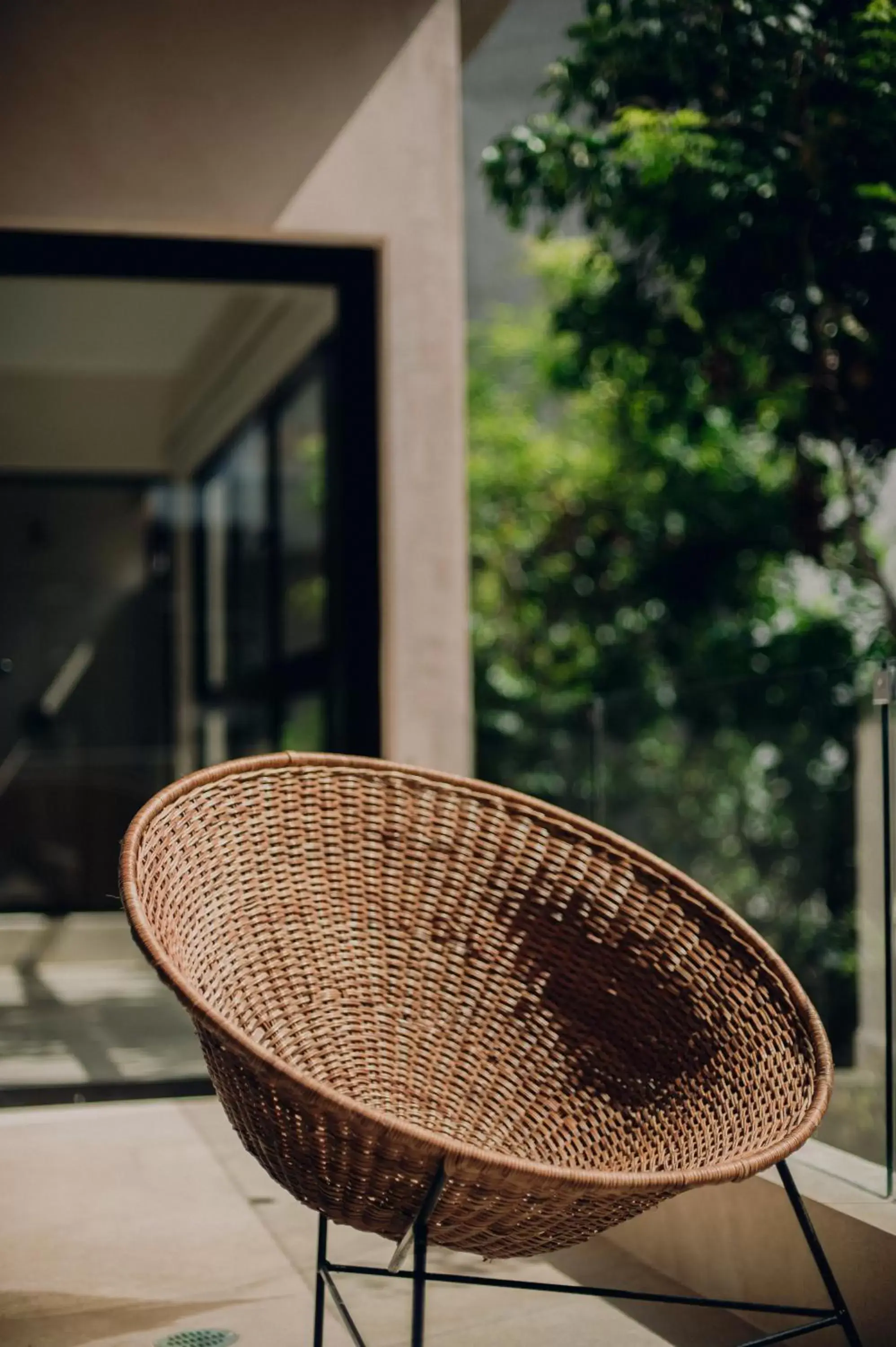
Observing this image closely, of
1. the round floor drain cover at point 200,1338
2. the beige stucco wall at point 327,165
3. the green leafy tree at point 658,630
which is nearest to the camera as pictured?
the round floor drain cover at point 200,1338

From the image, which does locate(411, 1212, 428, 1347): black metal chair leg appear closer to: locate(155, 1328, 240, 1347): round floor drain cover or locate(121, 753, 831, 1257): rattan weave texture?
locate(121, 753, 831, 1257): rattan weave texture

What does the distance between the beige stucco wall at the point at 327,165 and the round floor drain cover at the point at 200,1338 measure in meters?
1.33

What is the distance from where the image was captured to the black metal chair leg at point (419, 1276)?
4.40 feet

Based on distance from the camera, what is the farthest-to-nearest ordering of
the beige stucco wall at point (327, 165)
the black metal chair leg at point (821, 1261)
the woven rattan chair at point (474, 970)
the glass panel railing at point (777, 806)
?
1. the glass panel railing at point (777, 806)
2. the beige stucco wall at point (327, 165)
3. the woven rattan chair at point (474, 970)
4. the black metal chair leg at point (821, 1261)

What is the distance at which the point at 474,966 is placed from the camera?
6.34 ft

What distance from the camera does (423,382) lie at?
3.13 meters

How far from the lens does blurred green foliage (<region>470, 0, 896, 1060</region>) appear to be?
11.6 feet

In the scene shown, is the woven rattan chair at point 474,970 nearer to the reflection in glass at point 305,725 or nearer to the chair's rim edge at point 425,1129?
the chair's rim edge at point 425,1129

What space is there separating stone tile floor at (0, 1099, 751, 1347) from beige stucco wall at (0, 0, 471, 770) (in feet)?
3.14

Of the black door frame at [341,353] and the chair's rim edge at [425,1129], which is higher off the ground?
the black door frame at [341,353]

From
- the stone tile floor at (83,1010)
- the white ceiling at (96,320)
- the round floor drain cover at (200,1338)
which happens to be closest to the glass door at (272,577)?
the white ceiling at (96,320)

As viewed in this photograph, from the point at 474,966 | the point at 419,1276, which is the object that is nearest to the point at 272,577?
the point at 474,966

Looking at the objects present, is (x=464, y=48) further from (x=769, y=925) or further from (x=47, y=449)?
(x=769, y=925)

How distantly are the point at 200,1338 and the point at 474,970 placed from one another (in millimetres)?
604
